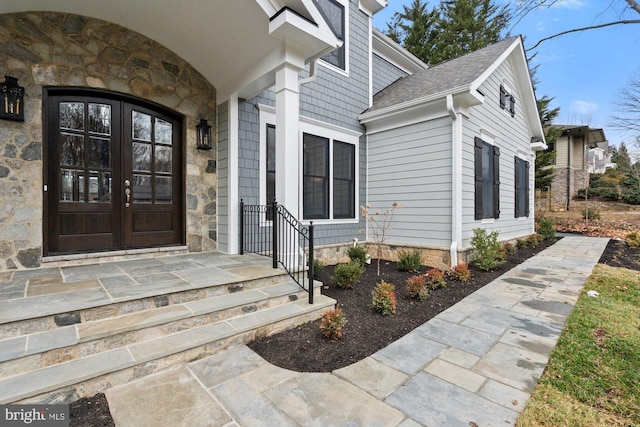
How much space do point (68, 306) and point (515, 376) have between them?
3.43 metres

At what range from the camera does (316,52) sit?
13.2 ft

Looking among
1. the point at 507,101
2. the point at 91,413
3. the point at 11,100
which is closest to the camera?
the point at 91,413

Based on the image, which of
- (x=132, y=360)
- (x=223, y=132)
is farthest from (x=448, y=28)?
(x=132, y=360)

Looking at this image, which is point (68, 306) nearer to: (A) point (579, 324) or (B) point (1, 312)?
(B) point (1, 312)

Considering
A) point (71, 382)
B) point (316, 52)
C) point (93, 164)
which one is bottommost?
point (71, 382)

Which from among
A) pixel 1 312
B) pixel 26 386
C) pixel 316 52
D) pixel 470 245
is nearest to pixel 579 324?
pixel 470 245

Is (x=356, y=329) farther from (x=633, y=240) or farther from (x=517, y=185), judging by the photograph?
(x=633, y=240)

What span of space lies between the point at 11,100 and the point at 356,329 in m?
4.52

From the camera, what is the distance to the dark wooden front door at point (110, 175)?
3.72 meters

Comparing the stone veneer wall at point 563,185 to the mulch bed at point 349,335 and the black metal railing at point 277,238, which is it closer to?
the mulch bed at point 349,335

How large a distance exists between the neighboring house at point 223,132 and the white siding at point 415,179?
3 cm

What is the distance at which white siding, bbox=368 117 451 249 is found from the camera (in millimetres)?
5523

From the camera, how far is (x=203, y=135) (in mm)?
4734

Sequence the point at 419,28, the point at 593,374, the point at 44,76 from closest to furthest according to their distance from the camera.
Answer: the point at 593,374 < the point at 44,76 < the point at 419,28
